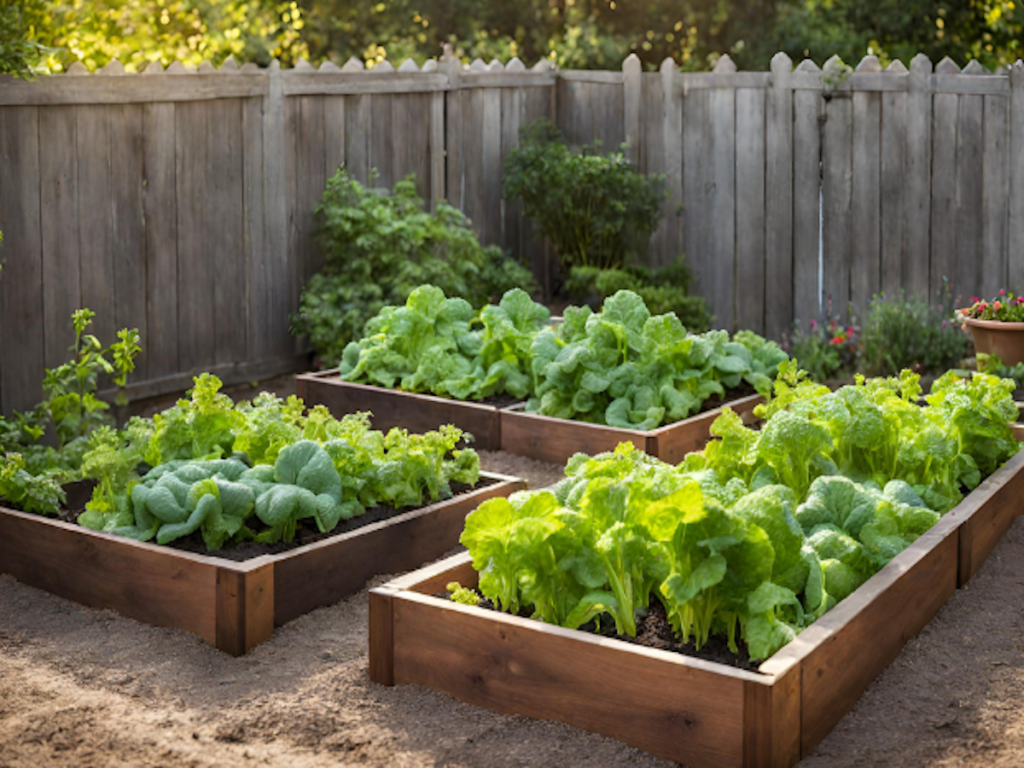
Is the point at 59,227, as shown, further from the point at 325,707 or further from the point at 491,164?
the point at 325,707

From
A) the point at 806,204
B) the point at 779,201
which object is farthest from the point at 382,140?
the point at 806,204

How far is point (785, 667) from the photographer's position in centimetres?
323

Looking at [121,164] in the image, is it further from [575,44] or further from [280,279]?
[575,44]

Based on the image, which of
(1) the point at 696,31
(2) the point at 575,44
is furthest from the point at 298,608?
(1) the point at 696,31

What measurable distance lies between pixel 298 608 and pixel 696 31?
1430cm

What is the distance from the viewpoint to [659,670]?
3.36 meters

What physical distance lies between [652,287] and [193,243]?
130 inches

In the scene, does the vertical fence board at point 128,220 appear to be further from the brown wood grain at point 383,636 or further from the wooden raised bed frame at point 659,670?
the brown wood grain at point 383,636

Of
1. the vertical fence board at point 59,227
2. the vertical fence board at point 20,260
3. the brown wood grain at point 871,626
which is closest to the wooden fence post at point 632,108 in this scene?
the vertical fence board at point 59,227

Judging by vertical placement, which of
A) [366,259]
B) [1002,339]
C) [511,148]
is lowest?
[1002,339]

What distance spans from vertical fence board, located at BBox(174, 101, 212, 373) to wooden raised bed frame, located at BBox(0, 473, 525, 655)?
3279 mm

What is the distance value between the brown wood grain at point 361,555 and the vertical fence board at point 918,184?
4.81m

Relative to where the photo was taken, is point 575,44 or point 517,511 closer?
point 517,511

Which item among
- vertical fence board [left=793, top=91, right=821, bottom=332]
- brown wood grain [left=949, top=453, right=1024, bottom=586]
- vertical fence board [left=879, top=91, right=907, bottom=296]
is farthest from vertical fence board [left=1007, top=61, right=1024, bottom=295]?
brown wood grain [left=949, top=453, right=1024, bottom=586]
